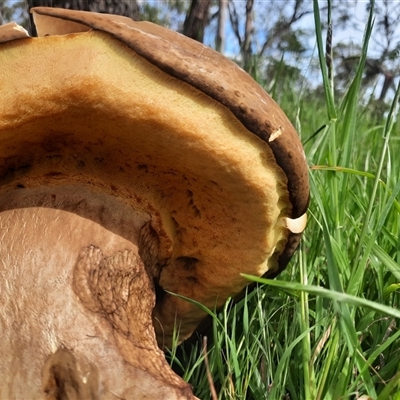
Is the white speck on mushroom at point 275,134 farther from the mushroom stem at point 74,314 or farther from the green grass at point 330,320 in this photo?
the mushroom stem at point 74,314

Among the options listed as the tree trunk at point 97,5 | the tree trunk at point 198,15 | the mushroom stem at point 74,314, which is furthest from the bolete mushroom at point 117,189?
the tree trunk at point 198,15

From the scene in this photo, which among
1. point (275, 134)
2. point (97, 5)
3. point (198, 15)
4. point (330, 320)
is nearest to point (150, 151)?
point (275, 134)

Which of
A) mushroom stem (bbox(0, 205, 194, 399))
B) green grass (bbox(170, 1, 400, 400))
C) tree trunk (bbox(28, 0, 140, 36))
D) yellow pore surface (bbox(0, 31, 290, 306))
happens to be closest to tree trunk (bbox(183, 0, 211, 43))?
tree trunk (bbox(28, 0, 140, 36))

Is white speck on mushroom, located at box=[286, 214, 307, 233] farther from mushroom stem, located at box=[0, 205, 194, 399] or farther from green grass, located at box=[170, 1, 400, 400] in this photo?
mushroom stem, located at box=[0, 205, 194, 399]

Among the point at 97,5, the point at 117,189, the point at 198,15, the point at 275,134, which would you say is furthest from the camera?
the point at 198,15

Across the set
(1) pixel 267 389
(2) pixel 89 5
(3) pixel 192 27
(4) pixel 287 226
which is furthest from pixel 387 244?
(3) pixel 192 27

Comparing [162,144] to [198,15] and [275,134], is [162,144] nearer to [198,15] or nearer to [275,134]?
[275,134]
